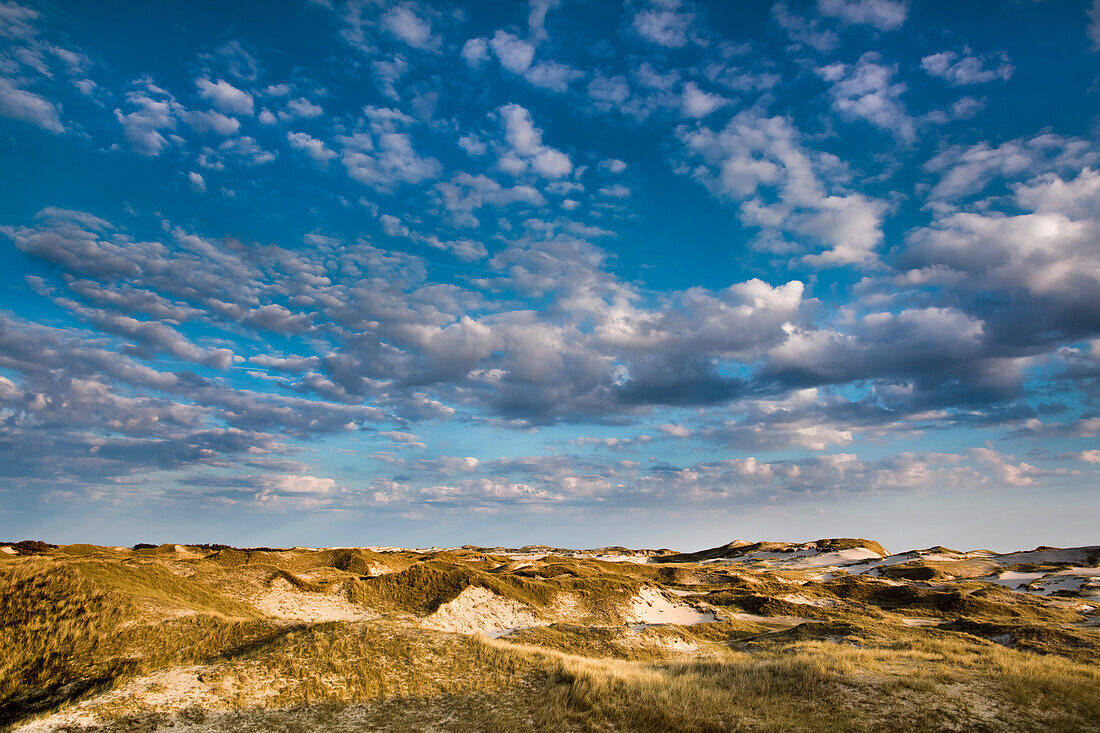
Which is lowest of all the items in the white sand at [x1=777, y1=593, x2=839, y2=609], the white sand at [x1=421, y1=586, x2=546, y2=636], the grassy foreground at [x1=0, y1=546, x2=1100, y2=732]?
the white sand at [x1=777, y1=593, x2=839, y2=609]

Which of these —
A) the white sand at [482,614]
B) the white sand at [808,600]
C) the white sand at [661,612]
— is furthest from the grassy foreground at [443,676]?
the white sand at [808,600]

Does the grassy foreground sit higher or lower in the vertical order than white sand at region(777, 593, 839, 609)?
higher

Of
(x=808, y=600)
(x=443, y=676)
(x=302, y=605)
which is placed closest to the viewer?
(x=443, y=676)

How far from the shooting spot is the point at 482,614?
34938 mm

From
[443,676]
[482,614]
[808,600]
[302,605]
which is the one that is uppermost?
[443,676]

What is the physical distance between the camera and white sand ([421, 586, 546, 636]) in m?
33.2

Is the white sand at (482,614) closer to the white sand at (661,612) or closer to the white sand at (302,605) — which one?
the white sand at (302,605)

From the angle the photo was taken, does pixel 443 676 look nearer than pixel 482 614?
Yes

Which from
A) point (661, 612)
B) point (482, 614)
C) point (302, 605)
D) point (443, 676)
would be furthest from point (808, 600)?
point (302, 605)

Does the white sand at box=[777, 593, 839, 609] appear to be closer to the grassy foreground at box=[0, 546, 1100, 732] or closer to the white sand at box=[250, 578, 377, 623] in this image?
the grassy foreground at box=[0, 546, 1100, 732]

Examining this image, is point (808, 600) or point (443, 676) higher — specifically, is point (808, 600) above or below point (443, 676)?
below

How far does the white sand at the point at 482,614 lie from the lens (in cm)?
3319

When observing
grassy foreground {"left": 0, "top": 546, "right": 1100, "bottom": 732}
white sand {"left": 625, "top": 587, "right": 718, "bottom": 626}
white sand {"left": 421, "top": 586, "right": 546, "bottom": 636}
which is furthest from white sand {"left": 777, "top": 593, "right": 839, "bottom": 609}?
white sand {"left": 421, "top": 586, "right": 546, "bottom": 636}

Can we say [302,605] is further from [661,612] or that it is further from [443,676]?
[661,612]
